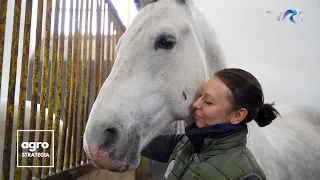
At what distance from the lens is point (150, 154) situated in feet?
3.58

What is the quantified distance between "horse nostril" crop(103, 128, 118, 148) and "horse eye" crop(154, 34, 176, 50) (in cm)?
35

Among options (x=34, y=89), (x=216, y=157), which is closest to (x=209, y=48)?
(x=216, y=157)

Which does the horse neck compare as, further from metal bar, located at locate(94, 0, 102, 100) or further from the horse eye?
metal bar, located at locate(94, 0, 102, 100)

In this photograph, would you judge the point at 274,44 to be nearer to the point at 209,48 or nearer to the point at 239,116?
the point at 209,48

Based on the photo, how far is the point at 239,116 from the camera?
2.75ft

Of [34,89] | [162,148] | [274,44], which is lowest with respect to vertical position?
[162,148]

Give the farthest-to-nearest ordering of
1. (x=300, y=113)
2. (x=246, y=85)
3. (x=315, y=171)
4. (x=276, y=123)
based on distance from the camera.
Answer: (x=300, y=113)
(x=276, y=123)
(x=315, y=171)
(x=246, y=85)

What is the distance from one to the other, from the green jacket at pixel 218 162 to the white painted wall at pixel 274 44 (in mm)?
2200

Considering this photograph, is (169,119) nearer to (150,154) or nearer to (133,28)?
(150,154)

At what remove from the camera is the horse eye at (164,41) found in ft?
3.08

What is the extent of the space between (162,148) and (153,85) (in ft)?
1.01

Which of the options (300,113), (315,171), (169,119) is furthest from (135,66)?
(300,113)

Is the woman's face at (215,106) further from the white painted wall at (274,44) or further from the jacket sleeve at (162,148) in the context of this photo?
the white painted wall at (274,44)

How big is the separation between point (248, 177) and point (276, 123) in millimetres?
1269
